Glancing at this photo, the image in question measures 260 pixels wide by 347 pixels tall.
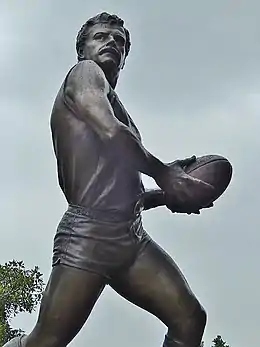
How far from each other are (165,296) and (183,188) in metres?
0.65

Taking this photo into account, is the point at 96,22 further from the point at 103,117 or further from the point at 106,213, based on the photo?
the point at 106,213

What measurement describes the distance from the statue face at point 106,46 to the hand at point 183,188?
831 mm

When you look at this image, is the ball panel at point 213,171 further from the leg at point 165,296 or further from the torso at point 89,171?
the leg at point 165,296

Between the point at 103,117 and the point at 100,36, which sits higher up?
the point at 100,36

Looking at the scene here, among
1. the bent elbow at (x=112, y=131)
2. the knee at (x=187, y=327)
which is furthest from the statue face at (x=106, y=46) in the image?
the knee at (x=187, y=327)

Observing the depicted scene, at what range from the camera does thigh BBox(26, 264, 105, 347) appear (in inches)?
192

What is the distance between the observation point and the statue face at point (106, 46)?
537cm

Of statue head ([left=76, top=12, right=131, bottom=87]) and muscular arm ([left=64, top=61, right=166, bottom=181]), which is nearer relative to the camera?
muscular arm ([left=64, top=61, right=166, bottom=181])

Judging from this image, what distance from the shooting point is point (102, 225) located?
4996mm

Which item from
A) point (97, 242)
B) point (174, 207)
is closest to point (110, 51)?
point (174, 207)

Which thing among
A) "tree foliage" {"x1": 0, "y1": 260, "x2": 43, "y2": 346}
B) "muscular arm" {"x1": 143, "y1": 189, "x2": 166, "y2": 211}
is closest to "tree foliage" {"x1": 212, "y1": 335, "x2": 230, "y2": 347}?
"tree foliage" {"x1": 0, "y1": 260, "x2": 43, "y2": 346}

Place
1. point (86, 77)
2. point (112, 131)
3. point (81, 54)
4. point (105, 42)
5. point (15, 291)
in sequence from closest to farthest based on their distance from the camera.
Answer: point (112, 131)
point (86, 77)
point (105, 42)
point (81, 54)
point (15, 291)

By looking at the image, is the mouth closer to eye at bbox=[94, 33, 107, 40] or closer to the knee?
eye at bbox=[94, 33, 107, 40]

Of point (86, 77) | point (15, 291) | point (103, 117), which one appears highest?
point (15, 291)
